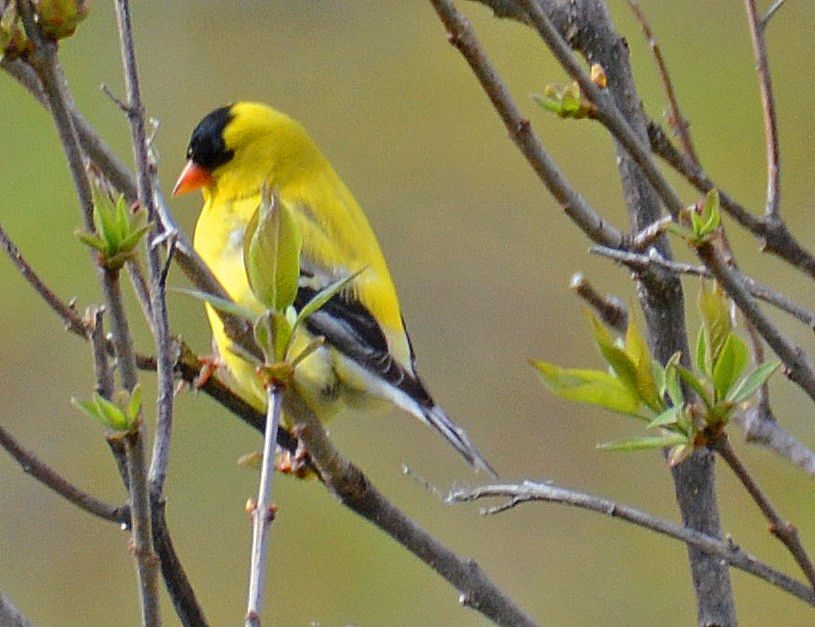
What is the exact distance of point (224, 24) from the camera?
3.04 metres

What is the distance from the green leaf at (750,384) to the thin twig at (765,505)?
27 millimetres

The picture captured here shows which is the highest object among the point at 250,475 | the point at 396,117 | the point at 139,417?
the point at 396,117

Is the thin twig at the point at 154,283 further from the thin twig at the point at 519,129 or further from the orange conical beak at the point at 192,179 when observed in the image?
the orange conical beak at the point at 192,179

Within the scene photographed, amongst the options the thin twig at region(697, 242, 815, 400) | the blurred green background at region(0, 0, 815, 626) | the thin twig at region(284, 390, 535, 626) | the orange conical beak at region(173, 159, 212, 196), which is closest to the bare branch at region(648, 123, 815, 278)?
the thin twig at region(697, 242, 815, 400)

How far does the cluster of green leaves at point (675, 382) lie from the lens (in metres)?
0.70

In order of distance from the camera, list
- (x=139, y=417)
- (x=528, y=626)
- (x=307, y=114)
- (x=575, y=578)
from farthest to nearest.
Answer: (x=307, y=114) < (x=575, y=578) < (x=528, y=626) < (x=139, y=417)

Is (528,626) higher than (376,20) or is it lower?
lower

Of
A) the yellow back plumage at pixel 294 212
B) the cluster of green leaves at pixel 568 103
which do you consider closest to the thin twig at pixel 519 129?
the cluster of green leaves at pixel 568 103

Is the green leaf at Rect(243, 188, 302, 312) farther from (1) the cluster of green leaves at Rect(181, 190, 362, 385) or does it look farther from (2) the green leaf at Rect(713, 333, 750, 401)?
(2) the green leaf at Rect(713, 333, 750, 401)

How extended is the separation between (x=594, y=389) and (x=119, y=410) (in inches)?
11.3

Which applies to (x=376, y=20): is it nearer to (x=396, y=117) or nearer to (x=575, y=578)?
(x=396, y=117)

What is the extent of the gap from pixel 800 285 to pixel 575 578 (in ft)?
2.48

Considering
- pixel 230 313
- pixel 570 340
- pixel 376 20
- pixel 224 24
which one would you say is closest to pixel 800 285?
pixel 570 340

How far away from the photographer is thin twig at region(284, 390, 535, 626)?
0.81 meters
